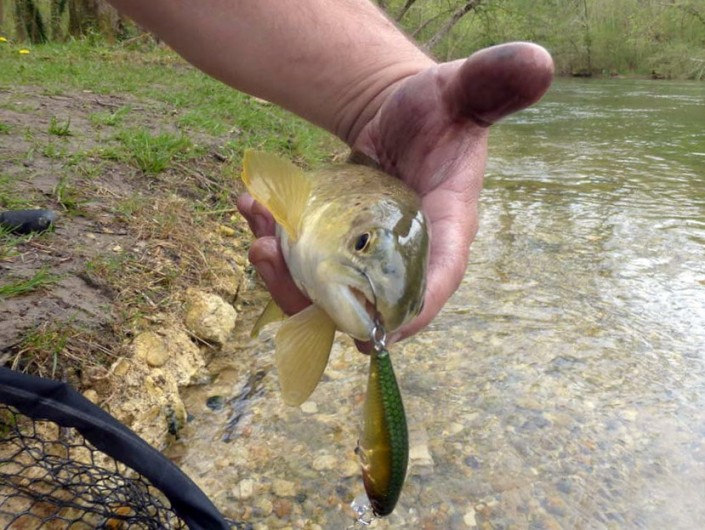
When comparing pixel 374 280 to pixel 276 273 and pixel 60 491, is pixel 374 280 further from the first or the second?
pixel 60 491

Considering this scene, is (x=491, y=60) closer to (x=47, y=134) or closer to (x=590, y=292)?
(x=590, y=292)

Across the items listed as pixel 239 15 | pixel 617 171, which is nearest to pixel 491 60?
pixel 239 15

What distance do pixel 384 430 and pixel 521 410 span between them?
2.00m

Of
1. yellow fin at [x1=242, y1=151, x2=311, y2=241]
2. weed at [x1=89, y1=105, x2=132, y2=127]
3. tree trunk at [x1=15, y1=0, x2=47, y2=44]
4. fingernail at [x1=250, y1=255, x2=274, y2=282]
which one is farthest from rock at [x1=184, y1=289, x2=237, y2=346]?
tree trunk at [x1=15, y1=0, x2=47, y2=44]

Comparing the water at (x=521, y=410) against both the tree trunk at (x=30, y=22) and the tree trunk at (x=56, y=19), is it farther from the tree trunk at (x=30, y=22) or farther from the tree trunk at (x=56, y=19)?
the tree trunk at (x=30, y=22)

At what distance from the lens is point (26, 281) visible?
2457 mm

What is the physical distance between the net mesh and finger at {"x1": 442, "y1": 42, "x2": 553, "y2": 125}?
1.37m

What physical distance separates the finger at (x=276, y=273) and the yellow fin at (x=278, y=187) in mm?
104

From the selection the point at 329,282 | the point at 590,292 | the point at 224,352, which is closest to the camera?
the point at 329,282

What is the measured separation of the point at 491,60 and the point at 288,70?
2.13 feet

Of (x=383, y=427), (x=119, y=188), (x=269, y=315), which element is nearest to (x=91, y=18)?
(x=119, y=188)

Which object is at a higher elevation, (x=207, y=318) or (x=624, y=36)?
(x=207, y=318)

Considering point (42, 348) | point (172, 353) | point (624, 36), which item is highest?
point (42, 348)

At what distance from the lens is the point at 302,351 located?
1332mm
